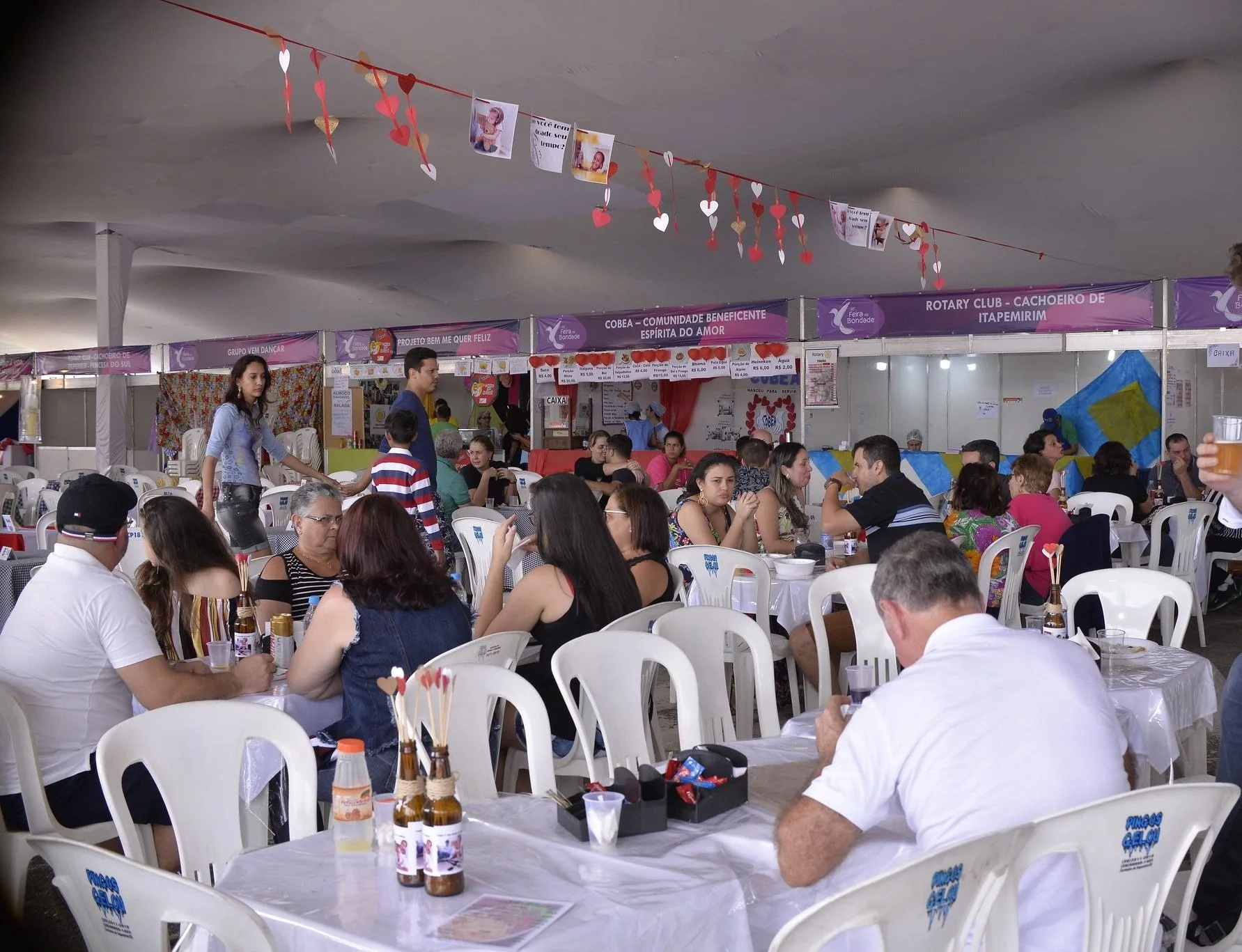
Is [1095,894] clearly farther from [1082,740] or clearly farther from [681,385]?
[681,385]

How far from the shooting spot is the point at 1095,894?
5.54 ft

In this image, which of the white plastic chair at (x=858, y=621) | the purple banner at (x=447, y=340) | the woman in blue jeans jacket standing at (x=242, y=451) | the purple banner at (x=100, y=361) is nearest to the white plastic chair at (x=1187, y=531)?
the white plastic chair at (x=858, y=621)

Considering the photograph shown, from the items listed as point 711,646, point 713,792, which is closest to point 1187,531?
point 711,646

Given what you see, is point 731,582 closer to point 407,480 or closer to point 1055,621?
point 1055,621

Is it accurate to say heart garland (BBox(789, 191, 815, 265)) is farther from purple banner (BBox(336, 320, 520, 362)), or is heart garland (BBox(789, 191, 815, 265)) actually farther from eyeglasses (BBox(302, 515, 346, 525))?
eyeglasses (BBox(302, 515, 346, 525))

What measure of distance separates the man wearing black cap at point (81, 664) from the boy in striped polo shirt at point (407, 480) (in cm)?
294

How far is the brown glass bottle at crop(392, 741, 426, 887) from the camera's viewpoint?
5.78 feet

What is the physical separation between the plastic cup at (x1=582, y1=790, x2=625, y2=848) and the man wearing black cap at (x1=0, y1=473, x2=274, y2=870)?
53.7 inches

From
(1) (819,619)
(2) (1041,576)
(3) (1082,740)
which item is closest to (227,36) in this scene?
(1) (819,619)

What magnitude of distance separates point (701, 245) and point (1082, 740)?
11.7 metres

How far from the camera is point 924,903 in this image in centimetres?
145

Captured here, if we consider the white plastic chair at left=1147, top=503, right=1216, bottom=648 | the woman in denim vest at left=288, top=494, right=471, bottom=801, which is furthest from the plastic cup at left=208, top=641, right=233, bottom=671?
the white plastic chair at left=1147, top=503, right=1216, bottom=648

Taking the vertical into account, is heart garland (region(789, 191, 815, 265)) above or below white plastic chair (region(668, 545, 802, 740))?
above

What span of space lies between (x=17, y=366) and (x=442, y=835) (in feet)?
57.4
